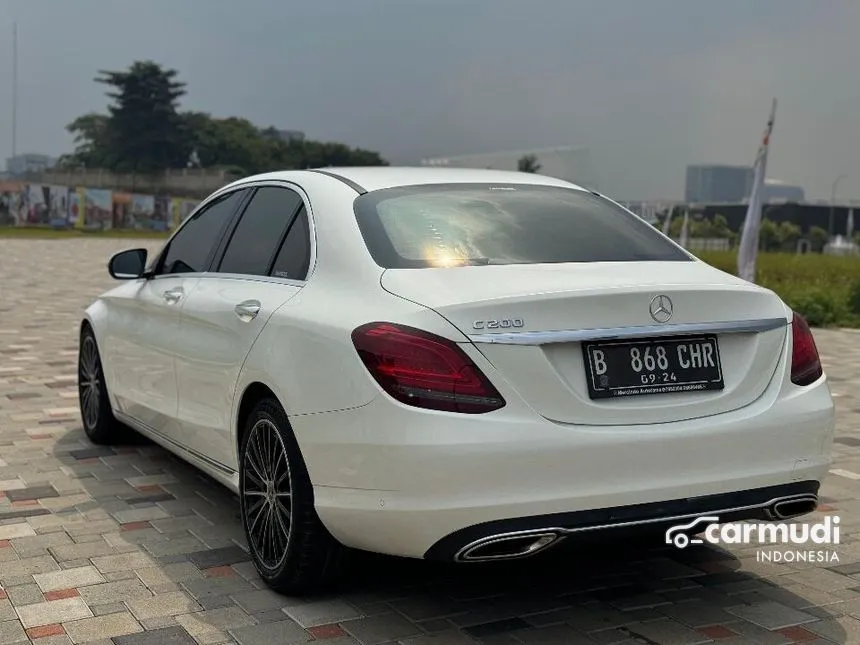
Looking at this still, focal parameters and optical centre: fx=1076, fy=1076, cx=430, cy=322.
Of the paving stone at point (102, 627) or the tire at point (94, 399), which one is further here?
the tire at point (94, 399)

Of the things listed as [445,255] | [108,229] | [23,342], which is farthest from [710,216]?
[445,255]

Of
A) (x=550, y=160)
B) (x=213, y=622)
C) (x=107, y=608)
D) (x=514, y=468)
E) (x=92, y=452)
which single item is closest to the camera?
(x=514, y=468)

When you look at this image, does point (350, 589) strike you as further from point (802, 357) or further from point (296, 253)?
point (802, 357)

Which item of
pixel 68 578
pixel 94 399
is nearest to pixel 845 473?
pixel 68 578

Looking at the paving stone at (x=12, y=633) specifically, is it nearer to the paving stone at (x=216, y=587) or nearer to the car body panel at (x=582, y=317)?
the paving stone at (x=216, y=587)

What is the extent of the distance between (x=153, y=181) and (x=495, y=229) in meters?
104

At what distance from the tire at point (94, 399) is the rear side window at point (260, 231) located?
193 cm

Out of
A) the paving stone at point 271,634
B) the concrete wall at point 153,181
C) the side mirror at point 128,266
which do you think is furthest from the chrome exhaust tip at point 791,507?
the concrete wall at point 153,181

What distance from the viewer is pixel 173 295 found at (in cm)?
Answer: 516

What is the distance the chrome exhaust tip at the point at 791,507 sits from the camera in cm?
353

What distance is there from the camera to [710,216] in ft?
328

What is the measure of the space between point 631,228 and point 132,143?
117491 mm

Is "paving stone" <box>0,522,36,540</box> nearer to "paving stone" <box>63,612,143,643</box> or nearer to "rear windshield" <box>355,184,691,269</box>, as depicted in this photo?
"paving stone" <box>63,612,143,643</box>

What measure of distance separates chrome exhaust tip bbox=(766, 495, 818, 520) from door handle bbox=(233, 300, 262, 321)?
79.0 inches
